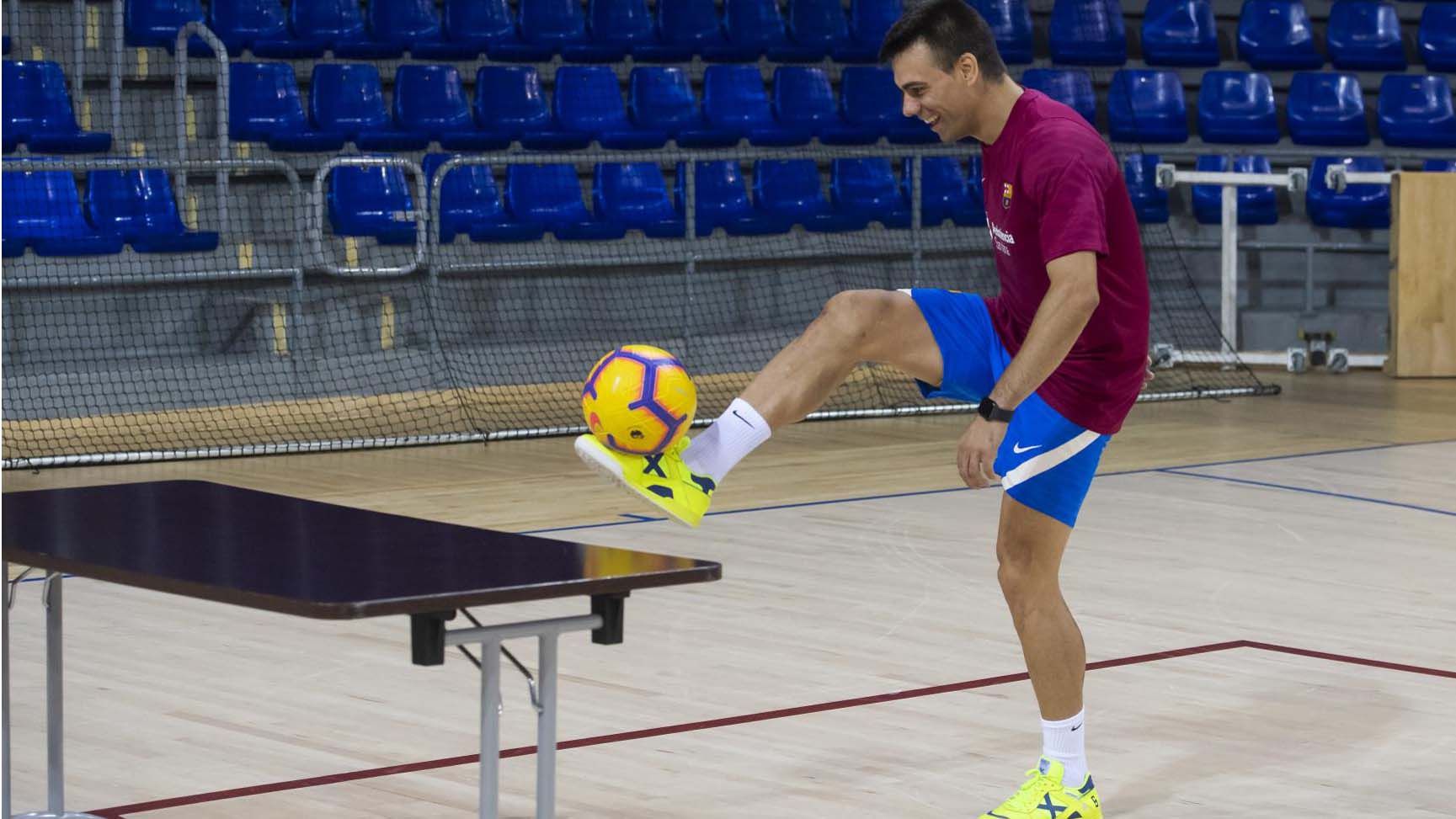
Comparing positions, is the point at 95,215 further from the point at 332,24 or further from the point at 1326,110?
A: the point at 1326,110

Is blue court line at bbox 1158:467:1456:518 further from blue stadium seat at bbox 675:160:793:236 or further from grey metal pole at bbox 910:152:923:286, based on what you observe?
blue stadium seat at bbox 675:160:793:236

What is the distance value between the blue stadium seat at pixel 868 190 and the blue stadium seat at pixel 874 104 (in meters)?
0.30

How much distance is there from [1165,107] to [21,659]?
9177 mm

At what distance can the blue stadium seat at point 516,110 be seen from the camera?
10844mm

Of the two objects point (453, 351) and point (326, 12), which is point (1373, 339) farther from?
point (326, 12)

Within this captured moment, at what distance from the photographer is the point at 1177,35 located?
13.1 metres

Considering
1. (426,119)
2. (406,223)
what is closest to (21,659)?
(406,223)

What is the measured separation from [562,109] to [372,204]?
1403 mm

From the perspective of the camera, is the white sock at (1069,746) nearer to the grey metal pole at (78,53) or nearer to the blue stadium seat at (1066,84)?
the grey metal pole at (78,53)

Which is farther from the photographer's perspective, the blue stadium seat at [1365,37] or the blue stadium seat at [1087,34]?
the blue stadium seat at [1365,37]

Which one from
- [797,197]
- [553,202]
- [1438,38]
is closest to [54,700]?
[553,202]

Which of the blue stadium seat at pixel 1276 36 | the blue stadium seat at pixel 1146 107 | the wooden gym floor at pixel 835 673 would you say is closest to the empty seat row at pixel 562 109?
the blue stadium seat at pixel 1146 107

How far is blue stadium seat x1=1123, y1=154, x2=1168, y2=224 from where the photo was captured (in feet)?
39.8

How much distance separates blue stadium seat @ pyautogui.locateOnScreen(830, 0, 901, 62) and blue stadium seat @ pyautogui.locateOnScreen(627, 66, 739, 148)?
126 cm
